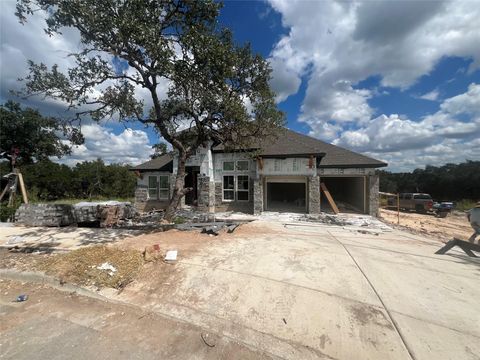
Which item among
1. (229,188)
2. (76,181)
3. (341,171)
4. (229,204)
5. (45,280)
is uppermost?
(341,171)

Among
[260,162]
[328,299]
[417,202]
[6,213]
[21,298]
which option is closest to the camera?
[328,299]

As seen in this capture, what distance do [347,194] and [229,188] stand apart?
37.2 feet

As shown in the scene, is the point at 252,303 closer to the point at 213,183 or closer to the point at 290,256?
the point at 290,256

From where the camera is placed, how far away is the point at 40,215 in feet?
34.6

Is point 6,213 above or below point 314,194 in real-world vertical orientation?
below

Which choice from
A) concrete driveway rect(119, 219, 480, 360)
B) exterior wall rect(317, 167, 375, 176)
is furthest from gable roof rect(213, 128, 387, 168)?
concrete driveway rect(119, 219, 480, 360)

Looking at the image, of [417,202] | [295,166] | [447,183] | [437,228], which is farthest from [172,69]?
[447,183]

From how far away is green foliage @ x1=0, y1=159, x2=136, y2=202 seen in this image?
2580 cm

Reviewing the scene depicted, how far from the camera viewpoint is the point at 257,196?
14.9 m

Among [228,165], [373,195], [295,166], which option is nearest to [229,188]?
[228,165]

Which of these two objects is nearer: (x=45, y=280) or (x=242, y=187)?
(x=45, y=280)

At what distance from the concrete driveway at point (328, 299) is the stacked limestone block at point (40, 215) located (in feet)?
26.3

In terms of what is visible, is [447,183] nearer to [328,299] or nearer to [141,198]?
[141,198]

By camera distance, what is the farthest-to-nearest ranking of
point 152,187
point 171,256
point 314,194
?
point 152,187 → point 314,194 → point 171,256
